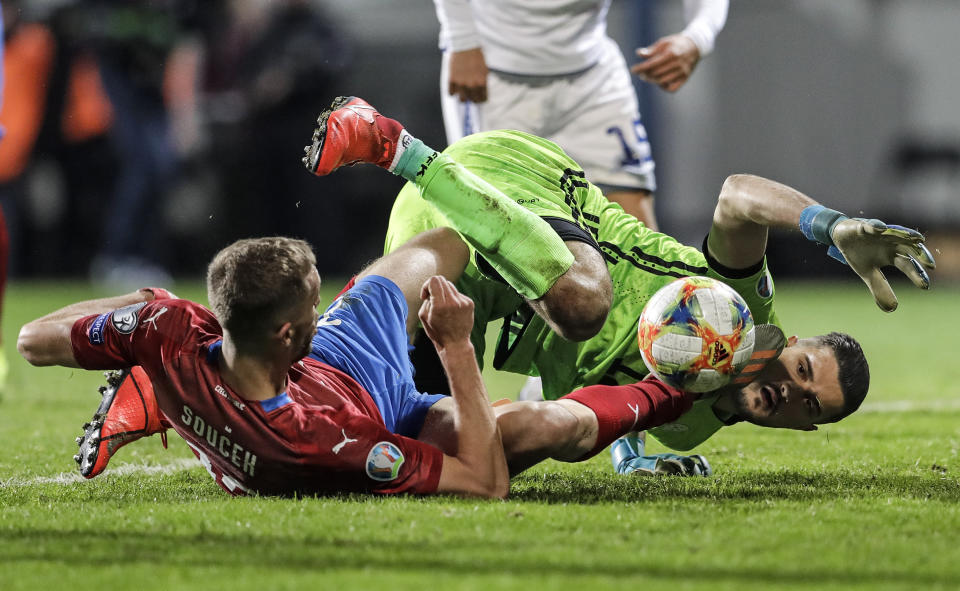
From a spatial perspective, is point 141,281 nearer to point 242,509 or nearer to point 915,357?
point 915,357

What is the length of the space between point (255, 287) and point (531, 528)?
90 centimetres

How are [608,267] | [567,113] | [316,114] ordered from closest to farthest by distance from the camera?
[608,267] < [567,113] < [316,114]

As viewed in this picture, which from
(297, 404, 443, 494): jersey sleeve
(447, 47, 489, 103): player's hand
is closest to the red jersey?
(297, 404, 443, 494): jersey sleeve

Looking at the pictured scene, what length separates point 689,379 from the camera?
377 centimetres

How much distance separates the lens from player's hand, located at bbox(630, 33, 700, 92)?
5.42 m

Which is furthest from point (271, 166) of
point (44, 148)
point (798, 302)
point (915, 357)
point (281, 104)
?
point (915, 357)

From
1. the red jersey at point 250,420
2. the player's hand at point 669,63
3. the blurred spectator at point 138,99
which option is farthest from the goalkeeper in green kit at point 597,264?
the blurred spectator at point 138,99

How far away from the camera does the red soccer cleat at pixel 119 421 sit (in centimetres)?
373

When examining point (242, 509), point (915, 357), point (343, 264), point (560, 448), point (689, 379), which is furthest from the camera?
point (343, 264)

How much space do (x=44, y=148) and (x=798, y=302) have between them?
7.90 m

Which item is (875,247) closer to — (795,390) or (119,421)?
(795,390)

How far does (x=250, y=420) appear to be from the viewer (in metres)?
3.27

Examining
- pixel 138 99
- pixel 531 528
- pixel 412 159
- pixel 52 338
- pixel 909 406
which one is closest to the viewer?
pixel 531 528

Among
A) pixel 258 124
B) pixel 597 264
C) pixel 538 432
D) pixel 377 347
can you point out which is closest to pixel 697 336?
pixel 597 264
